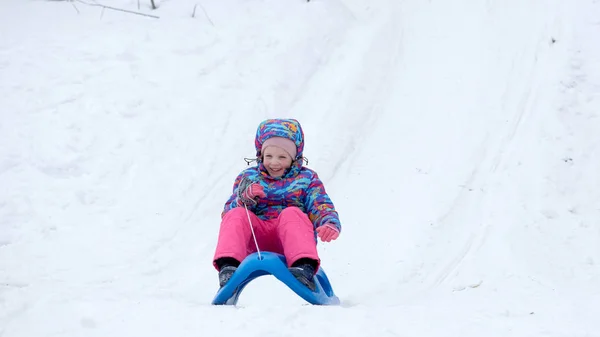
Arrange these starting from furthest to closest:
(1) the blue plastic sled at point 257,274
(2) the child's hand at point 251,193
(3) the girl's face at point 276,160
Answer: (3) the girl's face at point 276,160 < (2) the child's hand at point 251,193 < (1) the blue plastic sled at point 257,274

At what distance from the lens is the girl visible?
3488 mm

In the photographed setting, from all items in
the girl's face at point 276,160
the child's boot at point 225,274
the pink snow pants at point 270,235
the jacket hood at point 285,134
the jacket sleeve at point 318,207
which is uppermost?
the jacket hood at point 285,134

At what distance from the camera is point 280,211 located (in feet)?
13.0

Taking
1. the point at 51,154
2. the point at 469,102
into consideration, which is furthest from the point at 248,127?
the point at 469,102

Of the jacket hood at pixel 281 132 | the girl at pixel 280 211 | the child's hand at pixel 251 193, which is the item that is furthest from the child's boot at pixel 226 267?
the jacket hood at pixel 281 132

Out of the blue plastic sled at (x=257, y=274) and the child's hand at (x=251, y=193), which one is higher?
the child's hand at (x=251, y=193)

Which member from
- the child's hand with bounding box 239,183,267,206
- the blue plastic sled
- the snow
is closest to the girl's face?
the child's hand with bounding box 239,183,267,206

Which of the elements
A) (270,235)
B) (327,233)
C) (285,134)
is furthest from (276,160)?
(327,233)

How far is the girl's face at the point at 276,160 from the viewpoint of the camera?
3939 mm

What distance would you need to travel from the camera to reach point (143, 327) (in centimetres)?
284

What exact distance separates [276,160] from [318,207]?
0.37 meters

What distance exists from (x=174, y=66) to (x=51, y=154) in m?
1.76

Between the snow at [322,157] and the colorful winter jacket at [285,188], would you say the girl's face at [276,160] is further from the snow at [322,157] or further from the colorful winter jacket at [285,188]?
the snow at [322,157]

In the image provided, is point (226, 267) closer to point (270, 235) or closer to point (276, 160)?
point (270, 235)
